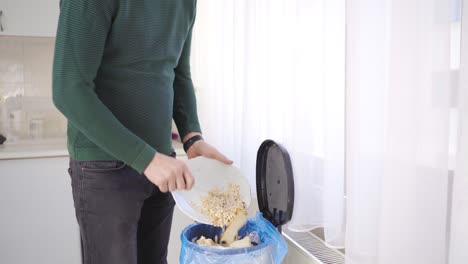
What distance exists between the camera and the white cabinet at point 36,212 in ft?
6.44

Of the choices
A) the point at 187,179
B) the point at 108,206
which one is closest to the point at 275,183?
the point at 187,179

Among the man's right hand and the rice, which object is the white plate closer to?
the rice

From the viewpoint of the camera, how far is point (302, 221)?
1.19 m

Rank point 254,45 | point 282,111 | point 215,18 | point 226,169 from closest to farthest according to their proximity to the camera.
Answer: point 226,169
point 282,111
point 254,45
point 215,18

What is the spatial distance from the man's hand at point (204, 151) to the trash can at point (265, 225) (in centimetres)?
10

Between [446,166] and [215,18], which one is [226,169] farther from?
[215,18]

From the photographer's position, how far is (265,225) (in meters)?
1.05

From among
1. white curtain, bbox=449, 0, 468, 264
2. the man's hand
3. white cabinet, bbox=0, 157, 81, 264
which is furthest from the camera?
white cabinet, bbox=0, 157, 81, 264

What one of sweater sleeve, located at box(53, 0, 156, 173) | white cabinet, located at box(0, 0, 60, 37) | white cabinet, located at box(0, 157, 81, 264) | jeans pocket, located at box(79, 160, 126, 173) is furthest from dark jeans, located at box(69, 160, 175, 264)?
white cabinet, located at box(0, 0, 60, 37)

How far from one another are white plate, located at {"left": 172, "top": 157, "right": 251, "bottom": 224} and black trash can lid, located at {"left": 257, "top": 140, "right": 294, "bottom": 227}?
59 mm

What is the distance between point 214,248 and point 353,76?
0.49 m

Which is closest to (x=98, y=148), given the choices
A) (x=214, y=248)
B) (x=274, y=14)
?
(x=214, y=248)

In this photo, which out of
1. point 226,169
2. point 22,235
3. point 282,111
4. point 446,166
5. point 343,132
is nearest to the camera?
point 446,166

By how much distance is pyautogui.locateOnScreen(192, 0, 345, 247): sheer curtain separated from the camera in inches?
40.6
